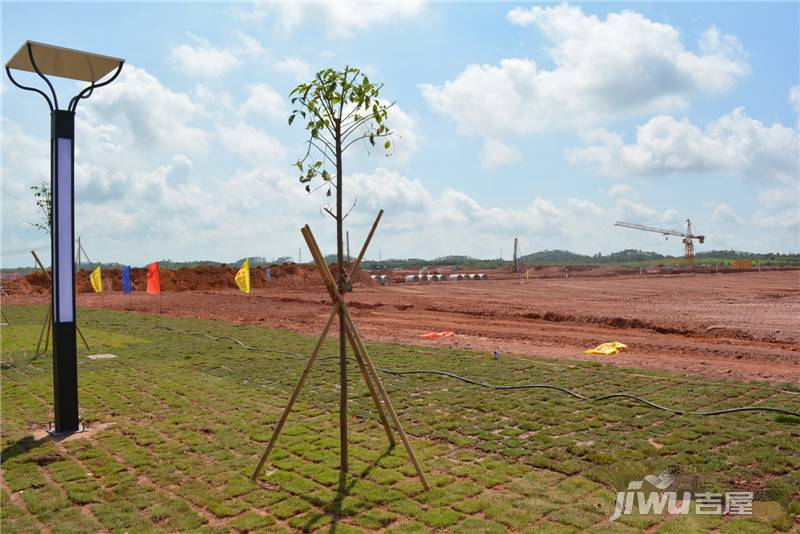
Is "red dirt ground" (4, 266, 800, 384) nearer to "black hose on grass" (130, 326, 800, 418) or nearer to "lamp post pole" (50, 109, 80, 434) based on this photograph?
"black hose on grass" (130, 326, 800, 418)

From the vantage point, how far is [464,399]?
8812 mm

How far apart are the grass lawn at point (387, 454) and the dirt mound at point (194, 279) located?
3396 cm

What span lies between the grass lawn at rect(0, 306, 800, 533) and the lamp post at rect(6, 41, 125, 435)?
656mm

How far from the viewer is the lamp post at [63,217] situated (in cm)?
743

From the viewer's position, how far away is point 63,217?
747 cm

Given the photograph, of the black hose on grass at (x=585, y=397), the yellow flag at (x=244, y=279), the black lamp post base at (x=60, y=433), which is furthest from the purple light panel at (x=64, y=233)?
the yellow flag at (x=244, y=279)

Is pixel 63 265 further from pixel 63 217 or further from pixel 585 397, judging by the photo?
pixel 585 397

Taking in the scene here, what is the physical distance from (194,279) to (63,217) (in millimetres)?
41830

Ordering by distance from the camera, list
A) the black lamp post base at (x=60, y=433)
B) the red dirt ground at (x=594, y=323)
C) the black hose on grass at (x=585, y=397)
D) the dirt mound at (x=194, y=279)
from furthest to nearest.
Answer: the dirt mound at (x=194, y=279) < the red dirt ground at (x=594, y=323) < the black hose on grass at (x=585, y=397) < the black lamp post base at (x=60, y=433)

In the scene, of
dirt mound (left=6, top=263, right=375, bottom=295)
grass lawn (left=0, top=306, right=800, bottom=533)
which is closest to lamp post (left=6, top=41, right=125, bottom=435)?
grass lawn (left=0, top=306, right=800, bottom=533)

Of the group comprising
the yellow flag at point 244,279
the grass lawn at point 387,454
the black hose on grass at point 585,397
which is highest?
the yellow flag at point 244,279

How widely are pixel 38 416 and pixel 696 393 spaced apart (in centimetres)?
1020

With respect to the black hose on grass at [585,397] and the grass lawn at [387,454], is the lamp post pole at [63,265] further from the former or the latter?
the black hose on grass at [585,397]

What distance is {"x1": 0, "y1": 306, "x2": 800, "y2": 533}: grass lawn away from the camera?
16.3 feet
